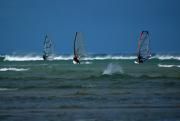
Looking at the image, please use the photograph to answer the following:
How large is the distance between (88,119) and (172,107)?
4.74m

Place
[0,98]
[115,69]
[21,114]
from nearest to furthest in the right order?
[21,114] → [0,98] → [115,69]

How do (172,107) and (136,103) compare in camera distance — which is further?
(136,103)

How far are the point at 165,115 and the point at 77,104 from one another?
5.48 m

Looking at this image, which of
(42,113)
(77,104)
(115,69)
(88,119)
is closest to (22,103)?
(77,104)

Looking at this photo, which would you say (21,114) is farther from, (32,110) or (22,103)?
(22,103)

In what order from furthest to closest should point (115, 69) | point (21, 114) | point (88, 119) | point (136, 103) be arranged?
point (115, 69), point (136, 103), point (21, 114), point (88, 119)

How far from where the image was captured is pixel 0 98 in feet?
90.9

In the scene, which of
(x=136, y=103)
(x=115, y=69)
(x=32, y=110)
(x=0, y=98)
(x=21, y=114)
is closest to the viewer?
(x=21, y=114)

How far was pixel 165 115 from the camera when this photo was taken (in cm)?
2014

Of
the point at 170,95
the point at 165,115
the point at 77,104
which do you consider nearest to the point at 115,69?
the point at 170,95

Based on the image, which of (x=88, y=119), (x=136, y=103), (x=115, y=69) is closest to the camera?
(x=88, y=119)

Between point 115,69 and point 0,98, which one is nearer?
point 0,98

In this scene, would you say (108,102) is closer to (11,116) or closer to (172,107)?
(172,107)

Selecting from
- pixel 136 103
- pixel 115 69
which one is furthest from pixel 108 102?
pixel 115 69
